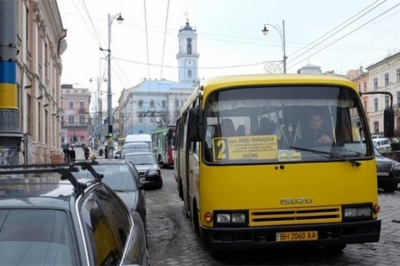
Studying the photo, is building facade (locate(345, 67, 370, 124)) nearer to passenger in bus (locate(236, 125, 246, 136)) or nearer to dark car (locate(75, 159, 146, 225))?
dark car (locate(75, 159, 146, 225))

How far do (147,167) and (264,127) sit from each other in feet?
39.2

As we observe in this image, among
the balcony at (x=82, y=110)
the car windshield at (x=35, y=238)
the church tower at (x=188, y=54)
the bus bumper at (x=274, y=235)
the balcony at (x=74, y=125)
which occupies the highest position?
the church tower at (x=188, y=54)

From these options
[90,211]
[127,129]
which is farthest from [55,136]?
[127,129]

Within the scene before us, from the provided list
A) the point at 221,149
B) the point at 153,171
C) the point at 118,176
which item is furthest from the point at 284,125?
the point at 153,171

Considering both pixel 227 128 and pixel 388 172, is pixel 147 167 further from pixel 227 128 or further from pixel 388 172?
pixel 227 128

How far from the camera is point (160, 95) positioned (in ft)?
325

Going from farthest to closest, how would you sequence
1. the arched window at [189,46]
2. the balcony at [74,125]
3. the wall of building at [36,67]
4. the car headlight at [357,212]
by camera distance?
the arched window at [189,46]
the balcony at [74,125]
the wall of building at [36,67]
the car headlight at [357,212]

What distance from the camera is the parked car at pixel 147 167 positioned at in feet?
54.7

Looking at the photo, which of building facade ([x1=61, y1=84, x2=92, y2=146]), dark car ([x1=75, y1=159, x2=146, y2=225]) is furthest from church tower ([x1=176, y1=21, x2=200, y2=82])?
dark car ([x1=75, y1=159, x2=146, y2=225])

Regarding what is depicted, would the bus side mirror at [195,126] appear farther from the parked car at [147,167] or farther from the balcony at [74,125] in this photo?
the balcony at [74,125]

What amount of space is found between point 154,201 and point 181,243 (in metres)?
5.98

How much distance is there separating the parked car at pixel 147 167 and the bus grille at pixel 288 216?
33.9 feet

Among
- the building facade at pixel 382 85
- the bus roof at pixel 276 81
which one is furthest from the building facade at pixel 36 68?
the building facade at pixel 382 85

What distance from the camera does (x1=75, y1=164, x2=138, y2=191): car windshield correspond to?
27.3ft
